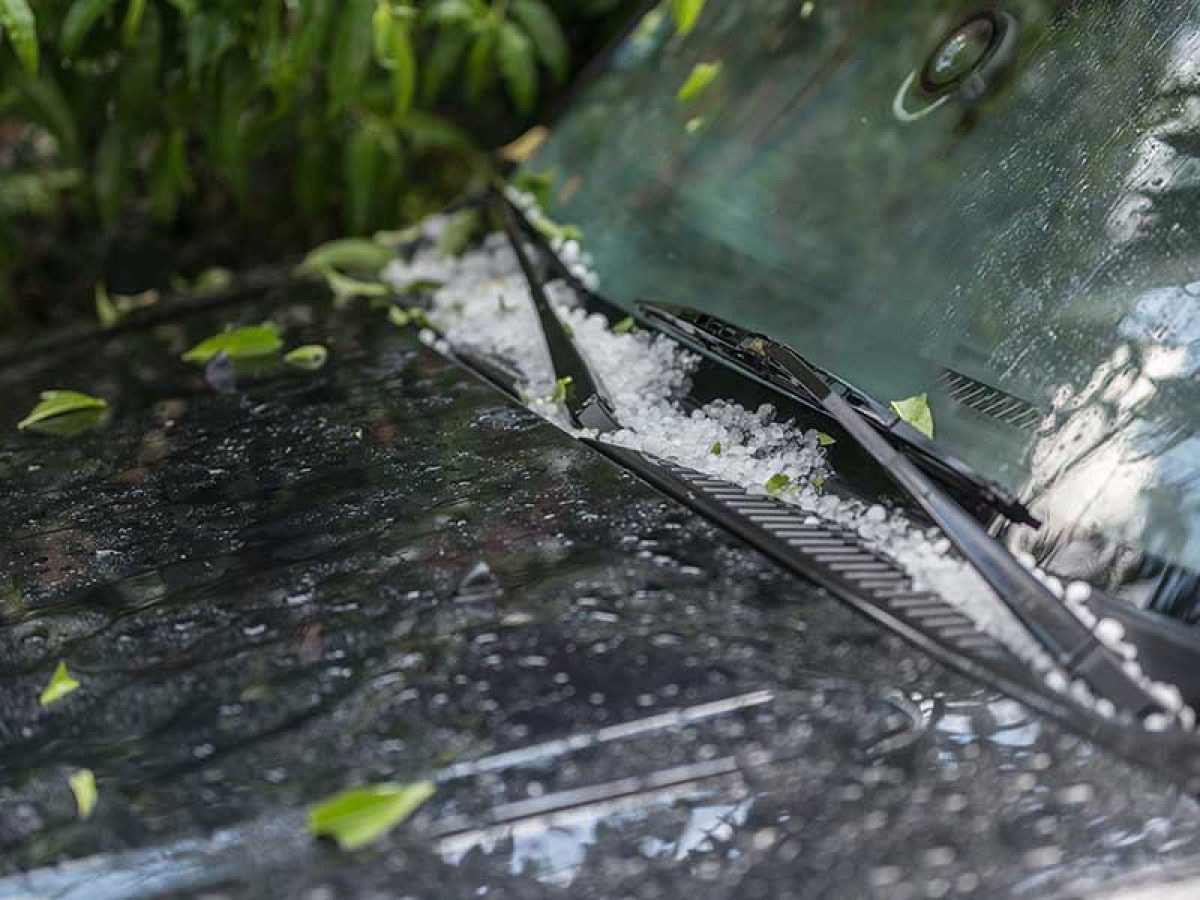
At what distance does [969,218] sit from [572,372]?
0.51 meters

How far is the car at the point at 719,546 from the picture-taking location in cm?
96

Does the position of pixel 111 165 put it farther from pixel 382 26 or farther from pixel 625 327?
pixel 625 327

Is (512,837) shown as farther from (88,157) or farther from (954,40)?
(88,157)

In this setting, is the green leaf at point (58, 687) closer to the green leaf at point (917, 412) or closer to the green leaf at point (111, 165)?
the green leaf at point (917, 412)

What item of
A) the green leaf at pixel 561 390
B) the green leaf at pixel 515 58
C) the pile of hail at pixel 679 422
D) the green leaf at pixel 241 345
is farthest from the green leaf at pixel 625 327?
the green leaf at pixel 515 58

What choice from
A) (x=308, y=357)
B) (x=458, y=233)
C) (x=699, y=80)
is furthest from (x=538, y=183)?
(x=308, y=357)

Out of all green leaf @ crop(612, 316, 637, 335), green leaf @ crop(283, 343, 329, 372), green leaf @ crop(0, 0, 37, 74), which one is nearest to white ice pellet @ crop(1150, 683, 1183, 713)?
green leaf @ crop(612, 316, 637, 335)

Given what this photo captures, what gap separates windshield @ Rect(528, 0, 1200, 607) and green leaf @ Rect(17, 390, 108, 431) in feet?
2.52

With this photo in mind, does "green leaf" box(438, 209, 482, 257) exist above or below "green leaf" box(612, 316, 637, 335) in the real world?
below

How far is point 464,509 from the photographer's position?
4.58 feet

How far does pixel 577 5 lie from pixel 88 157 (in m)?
1.23

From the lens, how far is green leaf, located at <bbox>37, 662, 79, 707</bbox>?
1159 millimetres

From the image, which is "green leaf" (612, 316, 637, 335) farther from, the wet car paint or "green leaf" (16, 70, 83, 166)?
"green leaf" (16, 70, 83, 166)

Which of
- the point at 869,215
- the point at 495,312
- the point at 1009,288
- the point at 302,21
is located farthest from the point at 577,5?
the point at 1009,288
